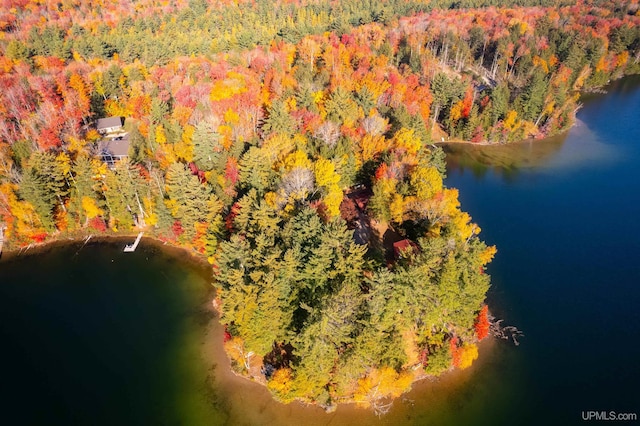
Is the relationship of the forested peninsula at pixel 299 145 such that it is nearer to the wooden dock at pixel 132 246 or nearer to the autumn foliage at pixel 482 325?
the autumn foliage at pixel 482 325

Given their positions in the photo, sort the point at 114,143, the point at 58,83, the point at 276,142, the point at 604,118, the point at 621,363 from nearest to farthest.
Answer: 1. the point at 621,363
2. the point at 276,142
3. the point at 114,143
4. the point at 58,83
5. the point at 604,118

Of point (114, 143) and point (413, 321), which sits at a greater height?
point (114, 143)

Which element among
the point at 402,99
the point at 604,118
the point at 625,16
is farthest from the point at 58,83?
the point at 625,16

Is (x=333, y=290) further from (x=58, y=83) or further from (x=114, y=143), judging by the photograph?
(x=58, y=83)

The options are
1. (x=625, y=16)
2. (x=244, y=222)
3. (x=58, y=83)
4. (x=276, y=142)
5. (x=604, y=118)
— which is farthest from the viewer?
(x=625, y=16)

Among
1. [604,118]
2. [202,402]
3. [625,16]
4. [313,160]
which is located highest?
[625,16]
